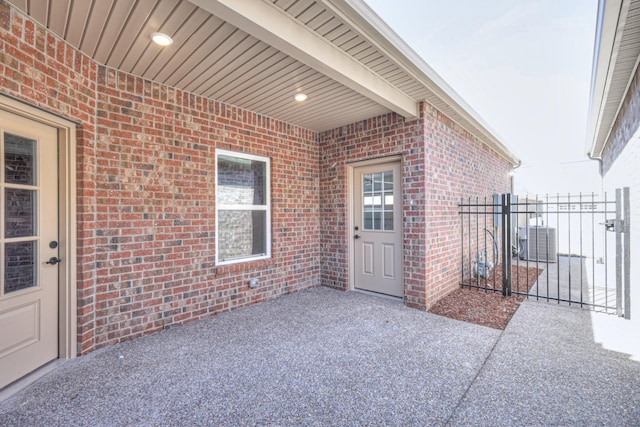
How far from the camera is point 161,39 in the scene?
2.38 meters

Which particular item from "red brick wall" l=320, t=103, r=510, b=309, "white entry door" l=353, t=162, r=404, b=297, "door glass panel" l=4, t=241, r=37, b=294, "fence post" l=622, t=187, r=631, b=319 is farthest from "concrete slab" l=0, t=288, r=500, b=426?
"fence post" l=622, t=187, r=631, b=319

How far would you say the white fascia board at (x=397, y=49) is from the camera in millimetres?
2146

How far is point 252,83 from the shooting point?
324cm

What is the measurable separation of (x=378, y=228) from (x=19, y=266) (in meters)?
4.11

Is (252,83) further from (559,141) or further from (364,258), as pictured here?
(559,141)

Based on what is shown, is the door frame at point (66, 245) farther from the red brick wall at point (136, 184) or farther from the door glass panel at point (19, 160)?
the door glass panel at point (19, 160)

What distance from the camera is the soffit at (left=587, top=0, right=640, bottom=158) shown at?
2160 mm

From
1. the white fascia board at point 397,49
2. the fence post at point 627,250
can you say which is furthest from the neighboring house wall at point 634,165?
the white fascia board at point 397,49

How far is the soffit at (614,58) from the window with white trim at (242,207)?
152 inches

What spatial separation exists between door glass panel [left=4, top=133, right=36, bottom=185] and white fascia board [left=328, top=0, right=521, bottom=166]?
2.57 metres

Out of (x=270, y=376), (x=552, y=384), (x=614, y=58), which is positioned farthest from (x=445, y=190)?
(x=270, y=376)

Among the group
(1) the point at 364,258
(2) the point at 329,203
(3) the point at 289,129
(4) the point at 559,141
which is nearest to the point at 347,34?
(3) the point at 289,129

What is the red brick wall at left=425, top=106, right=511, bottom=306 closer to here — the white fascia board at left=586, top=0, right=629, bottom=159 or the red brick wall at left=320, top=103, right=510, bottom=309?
the red brick wall at left=320, top=103, right=510, bottom=309

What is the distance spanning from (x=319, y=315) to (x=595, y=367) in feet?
8.69
